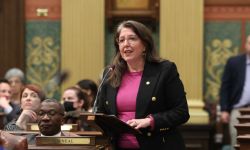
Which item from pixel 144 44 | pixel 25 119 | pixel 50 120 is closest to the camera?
pixel 144 44

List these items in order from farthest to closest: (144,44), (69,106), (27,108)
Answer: (69,106)
(27,108)
(144,44)

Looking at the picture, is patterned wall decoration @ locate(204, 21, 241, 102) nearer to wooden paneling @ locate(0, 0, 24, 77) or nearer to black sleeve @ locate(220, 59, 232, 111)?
black sleeve @ locate(220, 59, 232, 111)

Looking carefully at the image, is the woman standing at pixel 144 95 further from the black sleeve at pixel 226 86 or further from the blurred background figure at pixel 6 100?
the black sleeve at pixel 226 86

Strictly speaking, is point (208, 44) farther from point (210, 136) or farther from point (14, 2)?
point (14, 2)

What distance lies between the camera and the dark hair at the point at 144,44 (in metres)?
5.31

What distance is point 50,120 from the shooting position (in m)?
5.48

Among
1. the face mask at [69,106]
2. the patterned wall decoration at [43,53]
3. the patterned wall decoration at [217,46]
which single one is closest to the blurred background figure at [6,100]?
the face mask at [69,106]

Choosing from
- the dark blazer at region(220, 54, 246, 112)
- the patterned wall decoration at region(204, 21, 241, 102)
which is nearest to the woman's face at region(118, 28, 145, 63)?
the dark blazer at region(220, 54, 246, 112)

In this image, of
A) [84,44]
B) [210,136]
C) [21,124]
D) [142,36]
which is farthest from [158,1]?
[142,36]

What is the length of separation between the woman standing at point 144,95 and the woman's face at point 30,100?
1.97 metres

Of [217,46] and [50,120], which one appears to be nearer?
[50,120]

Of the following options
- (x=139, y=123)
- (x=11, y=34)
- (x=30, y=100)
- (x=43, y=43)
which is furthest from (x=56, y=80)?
(x=139, y=123)

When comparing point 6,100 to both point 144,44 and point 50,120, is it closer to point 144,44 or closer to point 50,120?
point 50,120

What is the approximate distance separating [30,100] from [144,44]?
2.28 metres
